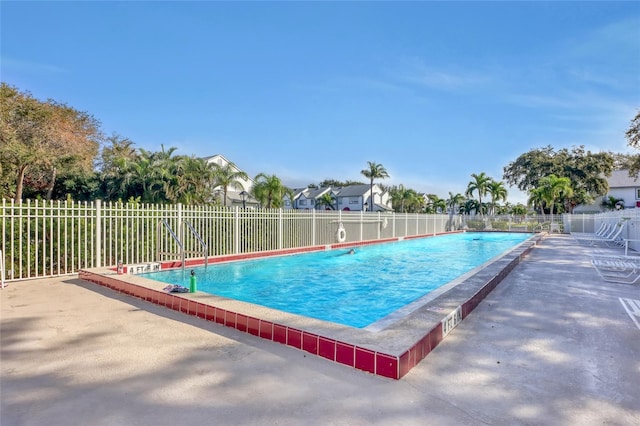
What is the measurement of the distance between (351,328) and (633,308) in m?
4.32

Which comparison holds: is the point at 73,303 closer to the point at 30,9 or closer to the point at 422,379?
the point at 422,379

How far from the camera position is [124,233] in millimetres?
8484

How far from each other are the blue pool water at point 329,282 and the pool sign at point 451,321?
1.65 m

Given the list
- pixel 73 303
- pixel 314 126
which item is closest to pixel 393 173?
pixel 314 126

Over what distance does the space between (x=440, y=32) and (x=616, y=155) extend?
5614 cm

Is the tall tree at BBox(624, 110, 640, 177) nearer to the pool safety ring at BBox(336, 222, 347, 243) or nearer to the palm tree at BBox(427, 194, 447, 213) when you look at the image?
the pool safety ring at BBox(336, 222, 347, 243)

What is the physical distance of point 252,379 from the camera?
2.68 metres

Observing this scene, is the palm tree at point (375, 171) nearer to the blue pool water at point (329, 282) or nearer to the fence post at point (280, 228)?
the blue pool water at point (329, 282)

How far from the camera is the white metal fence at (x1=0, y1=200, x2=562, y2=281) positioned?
681cm

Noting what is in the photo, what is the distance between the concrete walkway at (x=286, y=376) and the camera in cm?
222

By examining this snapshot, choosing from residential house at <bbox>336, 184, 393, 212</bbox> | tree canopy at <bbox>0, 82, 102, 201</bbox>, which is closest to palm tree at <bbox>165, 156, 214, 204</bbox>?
tree canopy at <bbox>0, 82, 102, 201</bbox>

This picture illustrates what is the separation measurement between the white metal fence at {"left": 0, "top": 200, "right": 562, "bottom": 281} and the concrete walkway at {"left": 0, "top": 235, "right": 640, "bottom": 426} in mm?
2996

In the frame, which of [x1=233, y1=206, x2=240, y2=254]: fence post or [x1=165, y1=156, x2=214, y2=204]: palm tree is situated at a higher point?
[x1=165, y1=156, x2=214, y2=204]: palm tree

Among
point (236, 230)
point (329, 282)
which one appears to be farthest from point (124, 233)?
point (329, 282)
